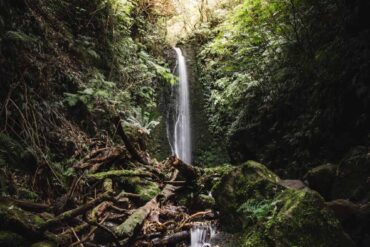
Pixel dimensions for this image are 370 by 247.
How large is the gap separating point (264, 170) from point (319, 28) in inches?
138

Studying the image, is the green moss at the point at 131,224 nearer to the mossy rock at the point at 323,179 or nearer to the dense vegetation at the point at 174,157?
the dense vegetation at the point at 174,157

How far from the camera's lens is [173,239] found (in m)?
→ 4.27

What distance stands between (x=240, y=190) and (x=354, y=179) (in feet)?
4.89

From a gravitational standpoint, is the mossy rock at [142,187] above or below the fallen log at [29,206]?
above

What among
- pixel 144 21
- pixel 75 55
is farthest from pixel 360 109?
pixel 144 21

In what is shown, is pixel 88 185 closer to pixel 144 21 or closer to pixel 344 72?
pixel 344 72

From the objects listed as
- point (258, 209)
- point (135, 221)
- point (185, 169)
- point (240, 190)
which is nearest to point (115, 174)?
point (185, 169)

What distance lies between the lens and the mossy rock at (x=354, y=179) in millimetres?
4074

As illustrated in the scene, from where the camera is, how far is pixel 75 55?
24.8 ft

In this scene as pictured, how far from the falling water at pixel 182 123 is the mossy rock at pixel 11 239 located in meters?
8.66

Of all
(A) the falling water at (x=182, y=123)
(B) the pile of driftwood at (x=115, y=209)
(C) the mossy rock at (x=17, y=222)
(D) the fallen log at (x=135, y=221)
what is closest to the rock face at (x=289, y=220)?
(B) the pile of driftwood at (x=115, y=209)

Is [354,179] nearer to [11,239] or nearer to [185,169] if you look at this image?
[185,169]

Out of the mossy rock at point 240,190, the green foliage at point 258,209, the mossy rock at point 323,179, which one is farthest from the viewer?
the mossy rock at point 323,179

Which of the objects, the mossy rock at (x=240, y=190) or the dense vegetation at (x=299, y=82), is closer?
the mossy rock at (x=240, y=190)
